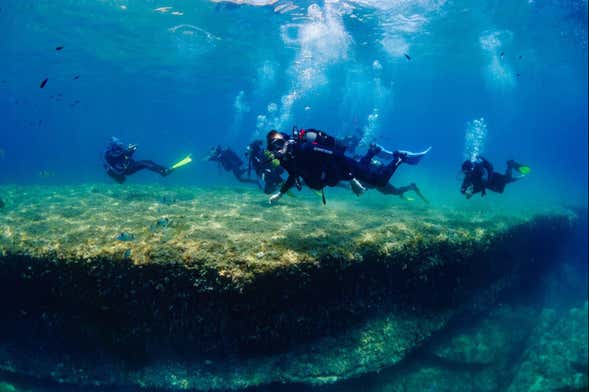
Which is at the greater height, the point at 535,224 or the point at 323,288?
the point at 535,224

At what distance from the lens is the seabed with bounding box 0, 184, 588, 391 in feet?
19.2

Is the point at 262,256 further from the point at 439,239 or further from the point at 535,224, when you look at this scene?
the point at 535,224

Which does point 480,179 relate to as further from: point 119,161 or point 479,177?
point 119,161

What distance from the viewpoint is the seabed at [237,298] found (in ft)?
19.2

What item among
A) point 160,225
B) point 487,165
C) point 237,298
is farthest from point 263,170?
point 487,165

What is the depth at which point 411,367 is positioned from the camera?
8.64 meters

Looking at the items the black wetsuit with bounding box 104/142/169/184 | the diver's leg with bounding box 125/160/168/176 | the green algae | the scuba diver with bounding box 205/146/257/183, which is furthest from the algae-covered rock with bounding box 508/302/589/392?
the black wetsuit with bounding box 104/142/169/184

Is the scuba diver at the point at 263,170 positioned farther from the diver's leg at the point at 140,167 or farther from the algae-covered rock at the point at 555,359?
the algae-covered rock at the point at 555,359

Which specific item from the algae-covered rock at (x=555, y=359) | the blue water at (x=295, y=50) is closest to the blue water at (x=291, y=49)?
the blue water at (x=295, y=50)

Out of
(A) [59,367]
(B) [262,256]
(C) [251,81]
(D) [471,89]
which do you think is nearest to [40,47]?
(C) [251,81]

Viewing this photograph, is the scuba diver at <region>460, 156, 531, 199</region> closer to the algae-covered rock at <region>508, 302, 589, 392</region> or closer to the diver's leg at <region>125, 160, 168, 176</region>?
the algae-covered rock at <region>508, 302, 589, 392</region>

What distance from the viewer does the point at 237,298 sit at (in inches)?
222

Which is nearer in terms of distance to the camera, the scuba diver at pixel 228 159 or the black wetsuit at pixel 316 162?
the black wetsuit at pixel 316 162

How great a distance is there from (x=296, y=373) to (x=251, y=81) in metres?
44.8
